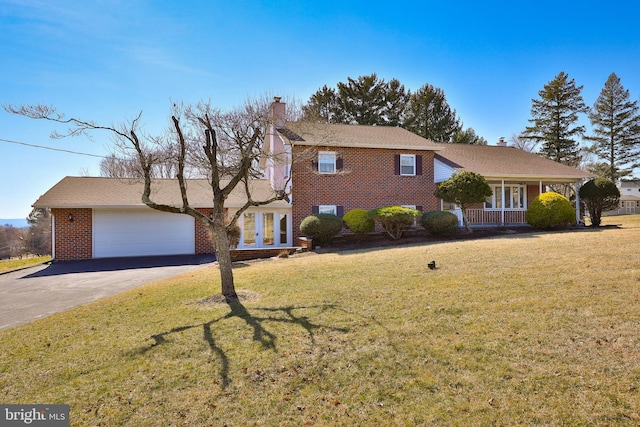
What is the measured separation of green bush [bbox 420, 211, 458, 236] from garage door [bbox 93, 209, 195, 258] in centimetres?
1154

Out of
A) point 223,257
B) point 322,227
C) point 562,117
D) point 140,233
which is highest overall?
point 562,117

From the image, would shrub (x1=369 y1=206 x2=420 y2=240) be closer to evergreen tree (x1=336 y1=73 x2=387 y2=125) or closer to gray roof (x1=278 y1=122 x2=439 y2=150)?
gray roof (x1=278 y1=122 x2=439 y2=150)

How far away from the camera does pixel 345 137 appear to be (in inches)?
733

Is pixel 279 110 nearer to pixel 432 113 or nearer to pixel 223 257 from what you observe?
pixel 223 257

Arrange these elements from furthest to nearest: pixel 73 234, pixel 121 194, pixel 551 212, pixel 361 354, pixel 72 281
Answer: pixel 121 194, pixel 551 212, pixel 73 234, pixel 72 281, pixel 361 354

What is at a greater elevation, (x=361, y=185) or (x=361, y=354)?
(x=361, y=185)

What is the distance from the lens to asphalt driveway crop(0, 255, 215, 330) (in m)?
8.10

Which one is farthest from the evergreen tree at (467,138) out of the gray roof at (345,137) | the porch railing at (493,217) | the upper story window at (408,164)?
the upper story window at (408,164)

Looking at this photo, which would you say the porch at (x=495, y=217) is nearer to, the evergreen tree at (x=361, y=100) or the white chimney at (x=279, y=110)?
the white chimney at (x=279, y=110)

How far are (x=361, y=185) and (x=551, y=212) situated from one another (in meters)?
9.00

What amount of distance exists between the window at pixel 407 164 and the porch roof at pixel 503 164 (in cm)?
159

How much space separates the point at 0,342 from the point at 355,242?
41.1 feet

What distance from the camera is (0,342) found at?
5.83 meters

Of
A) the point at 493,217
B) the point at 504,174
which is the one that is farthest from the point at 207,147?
the point at 493,217
